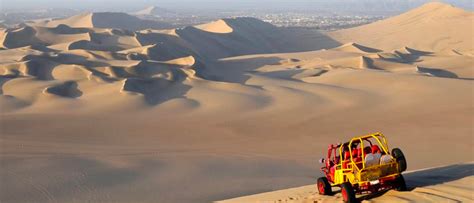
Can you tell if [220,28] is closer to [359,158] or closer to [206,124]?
[206,124]

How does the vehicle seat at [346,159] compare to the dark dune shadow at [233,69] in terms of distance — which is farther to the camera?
the dark dune shadow at [233,69]

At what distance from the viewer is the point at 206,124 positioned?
17.0m

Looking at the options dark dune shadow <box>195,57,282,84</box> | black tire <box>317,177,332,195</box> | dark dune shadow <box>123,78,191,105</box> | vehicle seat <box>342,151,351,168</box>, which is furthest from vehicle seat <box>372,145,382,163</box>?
dark dune shadow <box>195,57,282,84</box>

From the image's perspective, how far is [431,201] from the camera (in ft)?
22.6

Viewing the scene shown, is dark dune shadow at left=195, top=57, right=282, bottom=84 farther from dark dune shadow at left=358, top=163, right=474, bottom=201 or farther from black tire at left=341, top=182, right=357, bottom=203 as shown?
black tire at left=341, top=182, right=357, bottom=203

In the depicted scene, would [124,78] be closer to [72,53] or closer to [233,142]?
[72,53]

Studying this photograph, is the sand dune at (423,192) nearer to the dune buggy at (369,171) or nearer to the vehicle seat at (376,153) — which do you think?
the dune buggy at (369,171)

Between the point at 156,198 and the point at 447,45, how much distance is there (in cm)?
4938

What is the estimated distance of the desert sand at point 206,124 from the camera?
10.3 metres

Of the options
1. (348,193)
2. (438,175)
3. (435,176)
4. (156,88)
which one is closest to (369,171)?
(348,193)

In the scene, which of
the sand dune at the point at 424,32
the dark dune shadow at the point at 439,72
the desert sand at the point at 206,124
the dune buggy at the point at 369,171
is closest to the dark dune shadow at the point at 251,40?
the sand dune at the point at 424,32

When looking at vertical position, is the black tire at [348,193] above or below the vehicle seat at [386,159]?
below

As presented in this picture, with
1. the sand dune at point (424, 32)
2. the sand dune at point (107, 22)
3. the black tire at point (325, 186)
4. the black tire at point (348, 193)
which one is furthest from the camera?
the sand dune at point (107, 22)

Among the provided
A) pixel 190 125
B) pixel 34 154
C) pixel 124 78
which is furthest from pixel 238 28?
pixel 34 154
